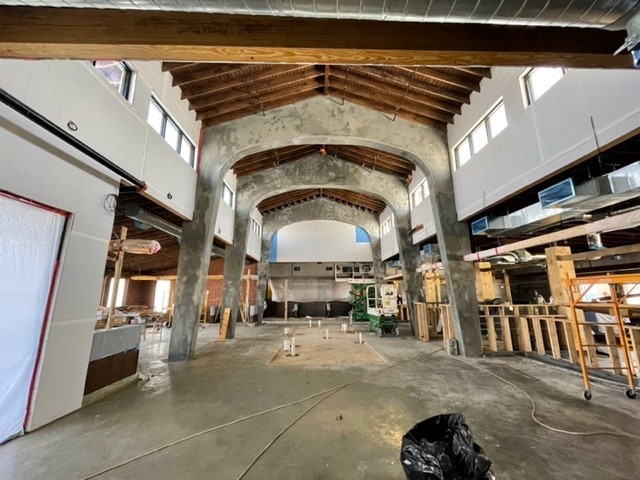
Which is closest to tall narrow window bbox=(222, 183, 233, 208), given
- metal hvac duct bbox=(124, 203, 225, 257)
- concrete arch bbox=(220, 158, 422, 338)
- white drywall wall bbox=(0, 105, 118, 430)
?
concrete arch bbox=(220, 158, 422, 338)

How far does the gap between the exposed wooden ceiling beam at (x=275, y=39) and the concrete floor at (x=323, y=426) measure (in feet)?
12.2

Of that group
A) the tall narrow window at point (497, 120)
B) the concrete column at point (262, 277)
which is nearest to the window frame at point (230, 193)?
the concrete column at point (262, 277)

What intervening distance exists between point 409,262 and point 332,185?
472 centimetres

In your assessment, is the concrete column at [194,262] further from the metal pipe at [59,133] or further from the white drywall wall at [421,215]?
the white drywall wall at [421,215]

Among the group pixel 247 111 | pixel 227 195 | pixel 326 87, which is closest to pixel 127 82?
pixel 247 111

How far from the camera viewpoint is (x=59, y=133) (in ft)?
11.0

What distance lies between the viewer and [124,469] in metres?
2.41

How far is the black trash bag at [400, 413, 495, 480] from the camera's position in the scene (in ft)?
5.32

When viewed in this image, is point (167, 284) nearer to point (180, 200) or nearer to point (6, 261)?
point (180, 200)

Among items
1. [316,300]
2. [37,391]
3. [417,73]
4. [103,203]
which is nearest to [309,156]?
[417,73]

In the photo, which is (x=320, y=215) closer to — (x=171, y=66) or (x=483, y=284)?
(x=483, y=284)

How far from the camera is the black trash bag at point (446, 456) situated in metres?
1.62

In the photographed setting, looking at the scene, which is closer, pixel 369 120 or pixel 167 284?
pixel 369 120

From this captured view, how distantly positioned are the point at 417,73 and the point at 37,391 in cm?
900
